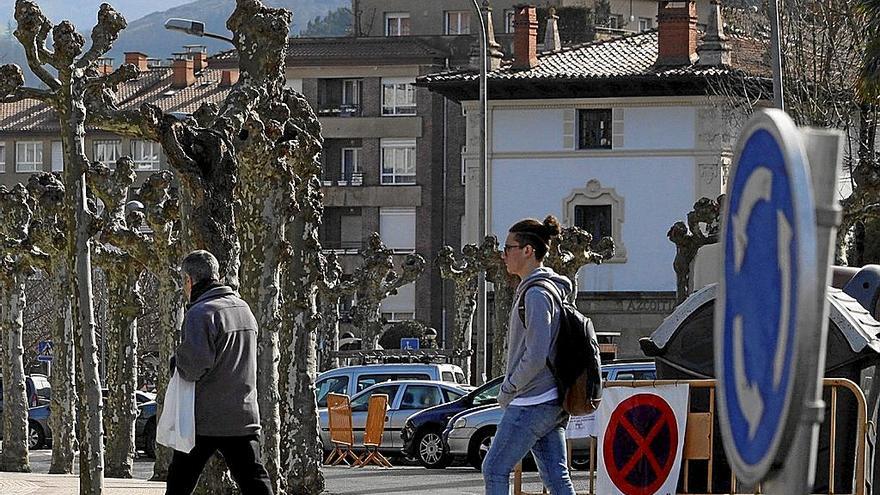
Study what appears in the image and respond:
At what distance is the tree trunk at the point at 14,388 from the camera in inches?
1053

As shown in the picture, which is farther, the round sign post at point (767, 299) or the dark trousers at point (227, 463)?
Answer: the dark trousers at point (227, 463)

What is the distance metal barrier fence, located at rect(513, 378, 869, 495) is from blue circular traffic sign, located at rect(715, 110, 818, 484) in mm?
6753

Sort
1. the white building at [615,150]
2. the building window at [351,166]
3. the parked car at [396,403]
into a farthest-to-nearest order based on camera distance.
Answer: the building window at [351,166]
the white building at [615,150]
the parked car at [396,403]

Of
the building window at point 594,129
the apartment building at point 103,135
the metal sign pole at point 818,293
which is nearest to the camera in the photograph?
the metal sign pole at point 818,293

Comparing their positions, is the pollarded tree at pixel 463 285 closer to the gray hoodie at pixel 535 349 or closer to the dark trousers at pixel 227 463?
the dark trousers at pixel 227 463

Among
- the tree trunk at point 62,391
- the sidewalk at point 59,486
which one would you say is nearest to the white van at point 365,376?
the tree trunk at point 62,391

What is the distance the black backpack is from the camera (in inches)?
386

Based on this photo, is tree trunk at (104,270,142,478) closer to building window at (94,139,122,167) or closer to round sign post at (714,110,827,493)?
round sign post at (714,110,827,493)

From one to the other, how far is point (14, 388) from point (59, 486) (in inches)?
333

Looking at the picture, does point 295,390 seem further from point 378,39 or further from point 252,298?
point 378,39

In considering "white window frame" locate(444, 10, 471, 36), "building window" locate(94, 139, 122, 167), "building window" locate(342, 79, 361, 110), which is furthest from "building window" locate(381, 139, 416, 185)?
"building window" locate(94, 139, 122, 167)

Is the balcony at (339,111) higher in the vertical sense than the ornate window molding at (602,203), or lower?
higher

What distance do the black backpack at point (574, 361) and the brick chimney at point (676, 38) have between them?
171 ft

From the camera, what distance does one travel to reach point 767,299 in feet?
12.0
